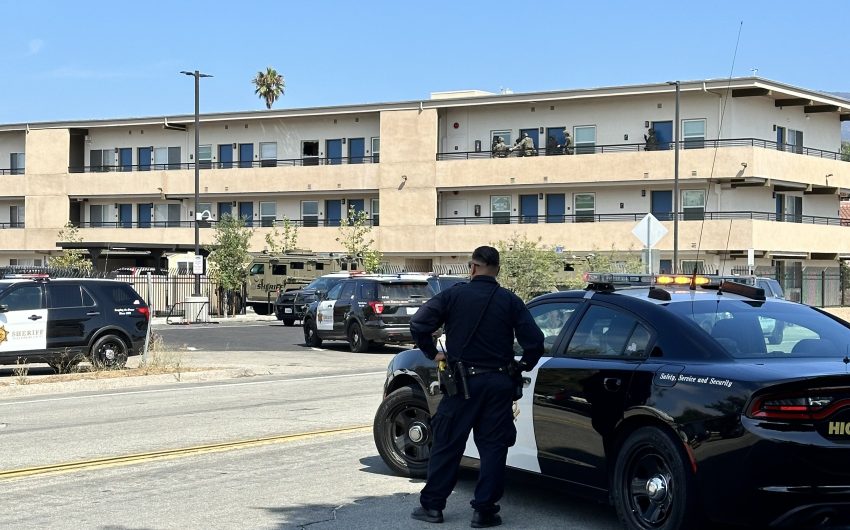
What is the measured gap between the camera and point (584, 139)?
5266cm

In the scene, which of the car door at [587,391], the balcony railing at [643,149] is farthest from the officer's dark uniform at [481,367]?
the balcony railing at [643,149]

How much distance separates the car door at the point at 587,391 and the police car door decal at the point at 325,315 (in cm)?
1929

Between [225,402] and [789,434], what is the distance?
10.7 m

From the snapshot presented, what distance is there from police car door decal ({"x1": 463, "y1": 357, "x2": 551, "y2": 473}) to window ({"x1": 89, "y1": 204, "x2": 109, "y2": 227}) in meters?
59.2

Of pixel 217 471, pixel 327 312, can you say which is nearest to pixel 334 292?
pixel 327 312

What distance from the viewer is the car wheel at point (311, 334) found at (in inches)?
1099

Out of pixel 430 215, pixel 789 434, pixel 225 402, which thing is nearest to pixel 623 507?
pixel 789 434

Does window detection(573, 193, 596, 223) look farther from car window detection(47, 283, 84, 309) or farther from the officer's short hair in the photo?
the officer's short hair

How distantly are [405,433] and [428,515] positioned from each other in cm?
162

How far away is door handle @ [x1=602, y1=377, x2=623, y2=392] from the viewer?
23.6ft

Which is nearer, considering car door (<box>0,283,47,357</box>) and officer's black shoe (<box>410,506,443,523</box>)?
officer's black shoe (<box>410,506,443,523</box>)

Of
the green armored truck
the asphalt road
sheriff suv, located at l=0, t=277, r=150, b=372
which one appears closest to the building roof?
the green armored truck

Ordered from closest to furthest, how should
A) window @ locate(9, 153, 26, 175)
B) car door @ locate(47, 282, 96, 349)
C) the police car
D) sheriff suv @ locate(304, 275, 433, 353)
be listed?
the police car → car door @ locate(47, 282, 96, 349) → sheriff suv @ locate(304, 275, 433, 353) → window @ locate(9, 153, 26, 175)

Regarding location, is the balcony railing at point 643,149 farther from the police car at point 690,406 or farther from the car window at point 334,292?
the police car at point 690,406
